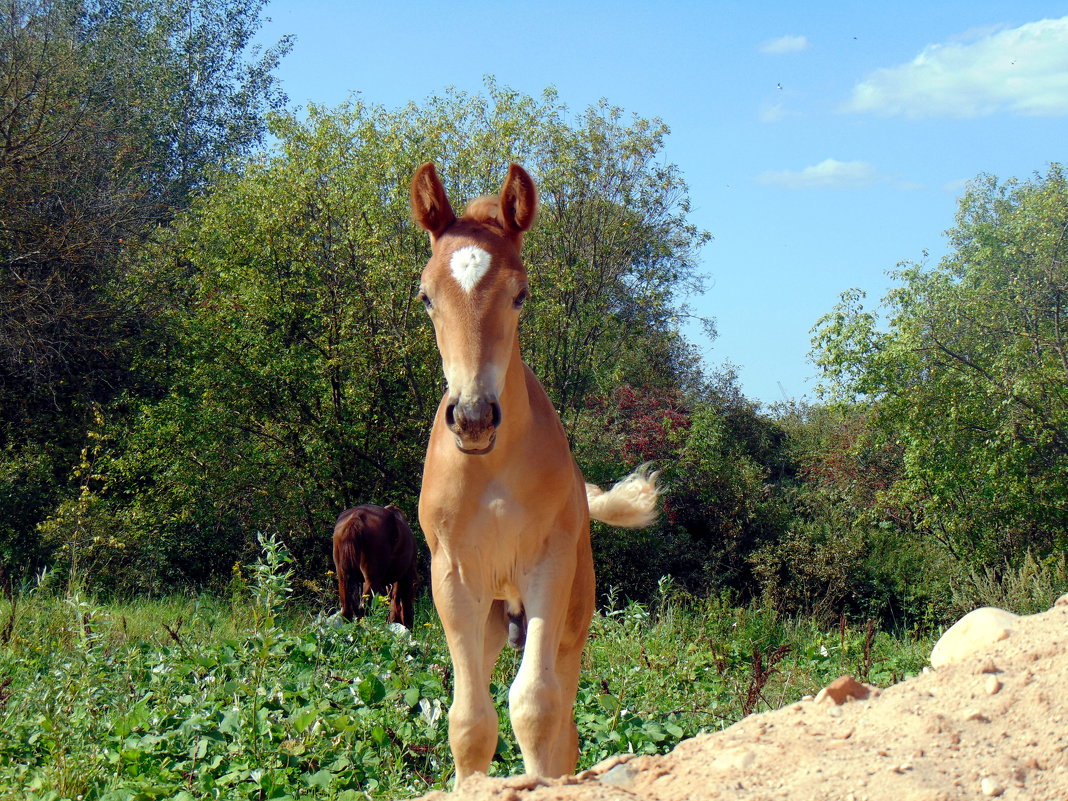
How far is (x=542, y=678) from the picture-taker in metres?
4.02

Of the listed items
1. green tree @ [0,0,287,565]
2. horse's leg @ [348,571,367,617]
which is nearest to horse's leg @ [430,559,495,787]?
horse's leg @ [348,571,367,617]

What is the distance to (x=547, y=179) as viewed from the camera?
712 inches

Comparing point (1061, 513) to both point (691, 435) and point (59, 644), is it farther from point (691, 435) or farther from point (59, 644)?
point (59, 644)

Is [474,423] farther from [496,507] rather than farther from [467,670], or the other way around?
[467,670]

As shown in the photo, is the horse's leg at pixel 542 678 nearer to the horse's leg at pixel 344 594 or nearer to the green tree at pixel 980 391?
the horse's leg at pixel 344 594

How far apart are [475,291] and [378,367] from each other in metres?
13.6

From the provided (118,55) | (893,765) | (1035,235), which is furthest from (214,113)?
(893,765)

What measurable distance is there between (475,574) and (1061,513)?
17572mm

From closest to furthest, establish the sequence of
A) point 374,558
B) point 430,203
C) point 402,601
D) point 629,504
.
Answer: point 430,203 < point 629,504 < point 374,558 < point 402,601

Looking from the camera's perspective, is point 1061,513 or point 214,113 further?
point 214,113

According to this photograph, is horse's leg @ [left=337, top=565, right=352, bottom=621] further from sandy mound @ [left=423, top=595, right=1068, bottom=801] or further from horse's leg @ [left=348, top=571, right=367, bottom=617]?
sandy mound @ [left=423, top=595, right=1068, bottom=801]

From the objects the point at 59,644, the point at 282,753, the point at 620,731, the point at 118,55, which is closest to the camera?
the point at 282,753

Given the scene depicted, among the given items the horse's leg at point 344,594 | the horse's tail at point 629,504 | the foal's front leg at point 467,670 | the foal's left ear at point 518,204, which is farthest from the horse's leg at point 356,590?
the foal's left ear at point 518,204

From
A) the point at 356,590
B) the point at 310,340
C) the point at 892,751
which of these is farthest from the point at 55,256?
the point at 892,751
